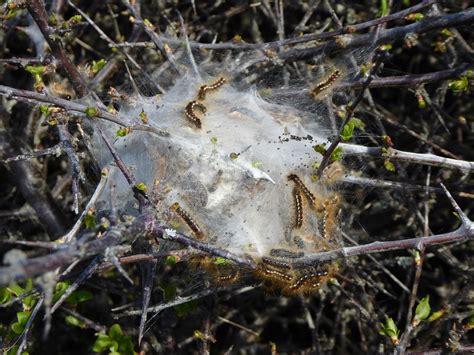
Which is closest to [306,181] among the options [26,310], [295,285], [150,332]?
[295,285]

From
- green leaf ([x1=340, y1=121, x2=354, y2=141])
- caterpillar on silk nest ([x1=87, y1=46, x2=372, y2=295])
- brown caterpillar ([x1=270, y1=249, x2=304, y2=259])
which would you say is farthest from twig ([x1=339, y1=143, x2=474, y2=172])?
brown caterpillar ([x1=270, y1=249, x2=304, y2=259])

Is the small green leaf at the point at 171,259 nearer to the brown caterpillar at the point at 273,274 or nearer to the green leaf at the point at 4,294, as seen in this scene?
the brown caterpillar at the point at 273,274

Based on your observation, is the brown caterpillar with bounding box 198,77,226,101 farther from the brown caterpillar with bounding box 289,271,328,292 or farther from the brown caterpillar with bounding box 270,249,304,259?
the brown caterpillar with bounding box 289,271,328,292

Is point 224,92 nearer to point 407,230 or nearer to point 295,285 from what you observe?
point 295,285

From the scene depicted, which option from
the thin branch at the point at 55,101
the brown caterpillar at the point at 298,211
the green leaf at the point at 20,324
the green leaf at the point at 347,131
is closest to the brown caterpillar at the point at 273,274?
the brown caterpillar at the point at 298,211

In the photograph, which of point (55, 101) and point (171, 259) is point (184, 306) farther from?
point (55, 101)

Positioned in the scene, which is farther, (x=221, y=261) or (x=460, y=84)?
(x=460, y=84)

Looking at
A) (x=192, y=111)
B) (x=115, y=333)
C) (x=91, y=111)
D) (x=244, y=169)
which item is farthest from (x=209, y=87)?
(x=115, y=333)
